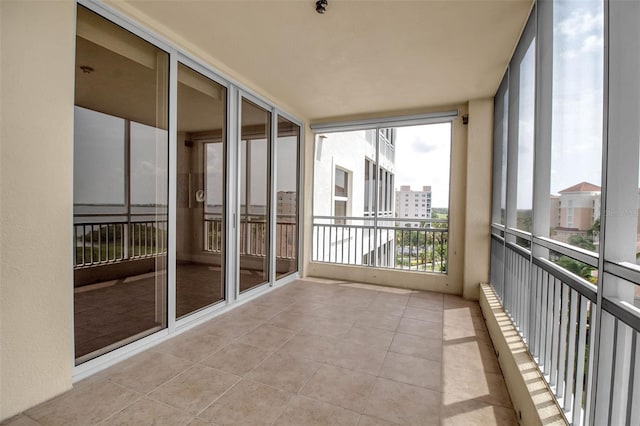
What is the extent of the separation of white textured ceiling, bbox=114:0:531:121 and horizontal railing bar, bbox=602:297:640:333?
193 cm

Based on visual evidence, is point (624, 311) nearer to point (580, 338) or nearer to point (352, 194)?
point (580, 338)

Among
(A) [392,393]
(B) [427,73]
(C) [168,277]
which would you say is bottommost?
(A) [392,393]

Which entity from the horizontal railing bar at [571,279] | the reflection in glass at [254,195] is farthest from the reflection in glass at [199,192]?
the horizontal railing bar at [571,279]

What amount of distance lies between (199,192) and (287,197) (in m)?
1.63

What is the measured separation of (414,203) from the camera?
4.45m

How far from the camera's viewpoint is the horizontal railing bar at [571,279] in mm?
1174

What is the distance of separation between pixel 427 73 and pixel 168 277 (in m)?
3.09

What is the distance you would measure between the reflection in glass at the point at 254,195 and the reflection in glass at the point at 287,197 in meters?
0.27

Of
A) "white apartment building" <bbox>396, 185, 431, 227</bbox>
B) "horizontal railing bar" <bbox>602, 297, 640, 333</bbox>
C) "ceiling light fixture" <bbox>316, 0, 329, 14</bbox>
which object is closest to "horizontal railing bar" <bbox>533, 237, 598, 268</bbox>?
"horizontal railing bar" <bbox>602, 297, 640, 333</bbox>

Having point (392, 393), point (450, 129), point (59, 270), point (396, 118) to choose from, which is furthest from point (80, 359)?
point (450, 129)

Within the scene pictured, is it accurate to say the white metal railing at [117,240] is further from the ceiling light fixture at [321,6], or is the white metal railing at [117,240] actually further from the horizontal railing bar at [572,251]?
the horizontal railing bar at [572,251]

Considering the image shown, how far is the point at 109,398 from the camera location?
1719mm

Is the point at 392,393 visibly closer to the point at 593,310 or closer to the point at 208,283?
the point at 593,310

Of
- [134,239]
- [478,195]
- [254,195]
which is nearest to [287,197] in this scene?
[254,195]
